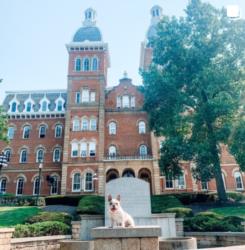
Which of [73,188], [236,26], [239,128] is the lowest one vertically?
[73,188]

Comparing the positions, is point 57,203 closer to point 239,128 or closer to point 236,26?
point 239,128

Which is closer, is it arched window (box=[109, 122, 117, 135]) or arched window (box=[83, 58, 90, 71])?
arched window (box=[109, 122, 117, 135])

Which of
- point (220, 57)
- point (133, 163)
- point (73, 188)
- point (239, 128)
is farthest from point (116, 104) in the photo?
point (239, 128)

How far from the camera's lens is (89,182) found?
35.1 m

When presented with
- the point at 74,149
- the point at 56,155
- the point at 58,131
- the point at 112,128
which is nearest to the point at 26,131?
the point at 58,131

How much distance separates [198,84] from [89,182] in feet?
65.1

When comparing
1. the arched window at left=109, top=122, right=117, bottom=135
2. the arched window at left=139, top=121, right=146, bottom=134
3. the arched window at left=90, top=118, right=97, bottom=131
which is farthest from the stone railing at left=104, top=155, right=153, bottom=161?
the arched window at left=90, top=118, right=97, bottom=131

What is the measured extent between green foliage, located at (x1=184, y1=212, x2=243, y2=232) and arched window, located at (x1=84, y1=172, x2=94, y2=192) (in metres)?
22.2

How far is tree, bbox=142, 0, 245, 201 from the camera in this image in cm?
2191

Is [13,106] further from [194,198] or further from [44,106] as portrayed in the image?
[194,198]

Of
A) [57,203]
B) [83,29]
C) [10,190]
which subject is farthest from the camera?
[83,29]

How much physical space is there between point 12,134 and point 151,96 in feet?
83.5

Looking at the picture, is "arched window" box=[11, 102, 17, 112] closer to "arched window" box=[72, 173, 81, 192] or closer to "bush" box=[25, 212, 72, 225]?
"arched window" box=[72, 173, 81, 192]

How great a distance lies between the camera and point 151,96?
83.0 ft
